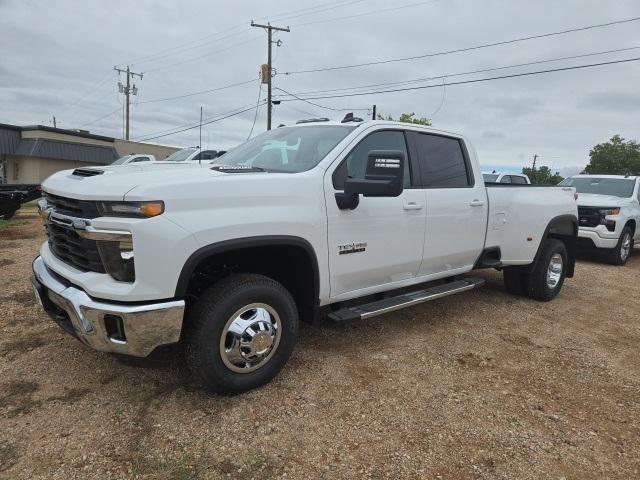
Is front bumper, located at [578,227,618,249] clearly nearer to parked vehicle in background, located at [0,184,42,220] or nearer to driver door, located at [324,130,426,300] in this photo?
driver door, located at [324,130,426,300]

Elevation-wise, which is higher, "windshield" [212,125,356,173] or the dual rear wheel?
"windshield" [212,125,356,173]

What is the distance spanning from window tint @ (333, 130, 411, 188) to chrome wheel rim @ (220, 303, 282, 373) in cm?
107

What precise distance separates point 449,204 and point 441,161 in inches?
18.0

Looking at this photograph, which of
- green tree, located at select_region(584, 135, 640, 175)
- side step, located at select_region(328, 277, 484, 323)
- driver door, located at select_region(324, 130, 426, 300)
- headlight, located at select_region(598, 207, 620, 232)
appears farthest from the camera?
green tree, located at select_region(584, 135, 640, 175)

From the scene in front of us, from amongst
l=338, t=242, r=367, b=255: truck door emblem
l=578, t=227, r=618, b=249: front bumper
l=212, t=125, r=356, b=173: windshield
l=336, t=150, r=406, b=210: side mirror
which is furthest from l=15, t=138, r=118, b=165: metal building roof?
l=336, t=150, r=406, b=210: side mirror

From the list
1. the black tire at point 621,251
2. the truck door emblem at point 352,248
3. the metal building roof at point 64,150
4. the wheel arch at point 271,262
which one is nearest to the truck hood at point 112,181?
the wheel arch at point 271,262

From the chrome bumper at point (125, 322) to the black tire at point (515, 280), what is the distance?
4.43 m

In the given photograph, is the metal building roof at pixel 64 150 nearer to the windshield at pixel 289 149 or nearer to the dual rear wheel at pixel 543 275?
the windshield at pixel 289 149

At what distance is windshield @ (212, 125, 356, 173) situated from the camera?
357 cm

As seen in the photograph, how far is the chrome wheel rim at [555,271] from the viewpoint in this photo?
5824 millimetres

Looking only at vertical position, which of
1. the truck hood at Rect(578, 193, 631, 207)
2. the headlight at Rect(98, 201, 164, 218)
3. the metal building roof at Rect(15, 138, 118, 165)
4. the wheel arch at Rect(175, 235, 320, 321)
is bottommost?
the wheel arch at Rect(175, 235, 320, 321)

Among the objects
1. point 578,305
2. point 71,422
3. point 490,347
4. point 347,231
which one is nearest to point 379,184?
point 347,231

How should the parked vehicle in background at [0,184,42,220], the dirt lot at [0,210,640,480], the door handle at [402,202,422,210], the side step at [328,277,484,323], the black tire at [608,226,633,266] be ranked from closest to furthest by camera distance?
the dirt lot at [0,210,640,480]
the side step at [328,277,484,323]
the door handle at [402,202,422,210]
the black tire at [608,226,633,266]
the parked vehicle in background at [0,184,42,220]

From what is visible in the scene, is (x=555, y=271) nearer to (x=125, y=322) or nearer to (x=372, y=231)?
(x=372, y=231)
